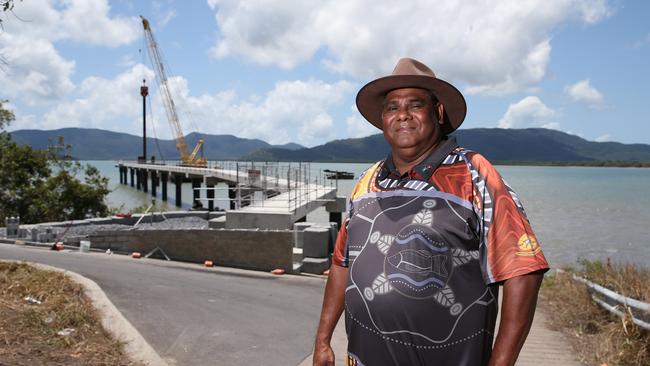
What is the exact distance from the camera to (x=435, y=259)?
2.17m

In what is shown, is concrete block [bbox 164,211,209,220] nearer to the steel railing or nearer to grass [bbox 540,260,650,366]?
grass [bbox 540,260,650,366]

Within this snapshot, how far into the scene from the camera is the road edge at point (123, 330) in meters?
5.11

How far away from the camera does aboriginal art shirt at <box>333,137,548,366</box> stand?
2107 millimetres

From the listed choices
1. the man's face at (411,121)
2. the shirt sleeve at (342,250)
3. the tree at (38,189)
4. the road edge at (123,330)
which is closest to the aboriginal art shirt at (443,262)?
the man's face at (411,121)

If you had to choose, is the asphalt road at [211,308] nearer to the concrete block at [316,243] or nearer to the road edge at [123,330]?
the road edge at [123,330]

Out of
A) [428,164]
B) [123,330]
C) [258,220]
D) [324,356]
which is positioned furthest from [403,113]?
[258,220]

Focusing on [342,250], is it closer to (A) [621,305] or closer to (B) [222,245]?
(A) [621,305]

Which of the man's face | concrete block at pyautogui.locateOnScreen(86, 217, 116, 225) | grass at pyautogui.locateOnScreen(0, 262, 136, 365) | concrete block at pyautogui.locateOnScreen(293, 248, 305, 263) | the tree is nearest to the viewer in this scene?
the man's face

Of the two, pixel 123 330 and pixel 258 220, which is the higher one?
pixel 258 220

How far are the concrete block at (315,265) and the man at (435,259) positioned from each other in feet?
30.7

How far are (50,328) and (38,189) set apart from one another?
2043cm

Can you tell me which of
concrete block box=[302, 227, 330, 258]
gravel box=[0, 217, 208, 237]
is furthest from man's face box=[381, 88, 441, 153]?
gravel box=[0, 217, 208, 237]

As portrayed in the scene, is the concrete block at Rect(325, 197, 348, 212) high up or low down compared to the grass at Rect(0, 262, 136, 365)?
down

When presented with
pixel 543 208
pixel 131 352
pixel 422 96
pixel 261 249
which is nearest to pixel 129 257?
pixel 261 249
